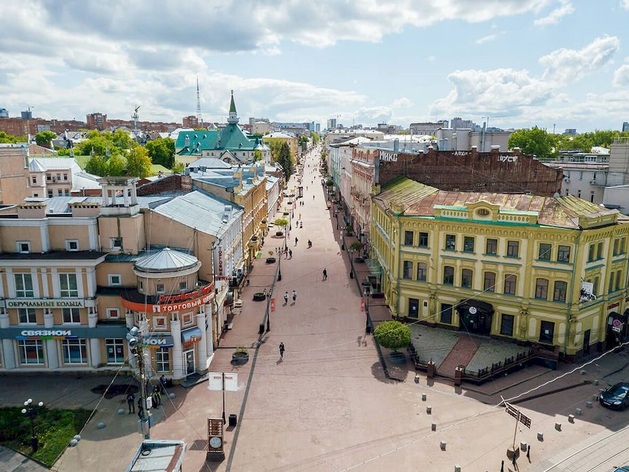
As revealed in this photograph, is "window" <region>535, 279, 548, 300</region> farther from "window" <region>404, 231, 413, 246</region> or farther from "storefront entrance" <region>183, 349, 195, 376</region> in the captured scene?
"storefront entrance" <region>183, 349, 195, 376</region>

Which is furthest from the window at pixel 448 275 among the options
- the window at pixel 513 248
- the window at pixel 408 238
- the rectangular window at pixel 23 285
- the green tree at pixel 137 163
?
the green tree at pixel 137 163

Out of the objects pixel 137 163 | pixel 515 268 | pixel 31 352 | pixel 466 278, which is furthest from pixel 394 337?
pixel 137 163

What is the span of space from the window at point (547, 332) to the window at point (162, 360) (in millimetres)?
27205

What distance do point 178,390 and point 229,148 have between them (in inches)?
4540

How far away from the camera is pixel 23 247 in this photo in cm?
3334

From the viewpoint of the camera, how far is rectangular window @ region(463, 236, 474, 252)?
3900cm

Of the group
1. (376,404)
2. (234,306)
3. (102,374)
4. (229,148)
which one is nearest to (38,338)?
(102,374)

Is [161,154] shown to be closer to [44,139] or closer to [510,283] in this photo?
[44,139]

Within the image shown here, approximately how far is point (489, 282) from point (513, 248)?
3.29 metres

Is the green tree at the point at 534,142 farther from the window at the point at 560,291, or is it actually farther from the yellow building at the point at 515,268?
the window at the point at 560,291

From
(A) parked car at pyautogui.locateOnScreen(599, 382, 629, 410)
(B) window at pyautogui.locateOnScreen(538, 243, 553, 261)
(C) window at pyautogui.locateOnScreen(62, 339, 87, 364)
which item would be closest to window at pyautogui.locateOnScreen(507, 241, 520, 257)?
(B) window at pyautogui.locateOnScreen(538, 243, 553, 261)

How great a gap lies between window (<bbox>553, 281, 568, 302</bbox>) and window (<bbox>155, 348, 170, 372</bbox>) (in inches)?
1096

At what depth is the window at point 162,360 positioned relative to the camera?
107ft

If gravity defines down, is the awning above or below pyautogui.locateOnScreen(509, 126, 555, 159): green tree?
below
